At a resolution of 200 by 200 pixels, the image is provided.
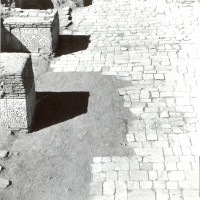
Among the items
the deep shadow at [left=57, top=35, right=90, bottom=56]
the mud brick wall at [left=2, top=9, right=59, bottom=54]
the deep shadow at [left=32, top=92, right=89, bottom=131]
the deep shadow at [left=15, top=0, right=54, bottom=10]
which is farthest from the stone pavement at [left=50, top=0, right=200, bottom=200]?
the deep shadow at [left=15, top=0, right=54, bottom=10]

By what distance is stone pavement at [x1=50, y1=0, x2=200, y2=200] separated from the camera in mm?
7207

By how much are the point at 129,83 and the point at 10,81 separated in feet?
11.4

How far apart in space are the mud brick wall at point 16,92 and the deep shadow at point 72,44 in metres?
3.56

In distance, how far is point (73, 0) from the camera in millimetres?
15211

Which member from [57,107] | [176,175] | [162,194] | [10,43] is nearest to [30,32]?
[10,43]

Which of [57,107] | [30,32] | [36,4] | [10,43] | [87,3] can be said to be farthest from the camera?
[36,4]

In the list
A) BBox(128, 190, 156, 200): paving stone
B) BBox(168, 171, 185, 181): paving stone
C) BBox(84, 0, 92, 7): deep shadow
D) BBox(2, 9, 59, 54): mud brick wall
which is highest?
BBox(2, 9, 59, 54): mud brick wall

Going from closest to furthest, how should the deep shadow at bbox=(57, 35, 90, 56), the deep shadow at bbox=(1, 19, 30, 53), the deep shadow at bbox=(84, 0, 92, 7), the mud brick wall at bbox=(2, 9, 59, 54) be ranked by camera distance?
the mud brick wall at bbox=(2, 9, 59, 54), the deep shadow at bbox=(1, 19, 30, 53), the deep shadow at bbox=(57, 35, 90, 56), the deep shadow at bbox=(84, 0, 92, 7)

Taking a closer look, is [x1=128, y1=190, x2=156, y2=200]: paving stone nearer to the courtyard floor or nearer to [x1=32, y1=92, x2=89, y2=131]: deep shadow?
the courtyard floor

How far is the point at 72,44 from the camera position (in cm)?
1241

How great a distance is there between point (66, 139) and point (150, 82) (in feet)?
10.0

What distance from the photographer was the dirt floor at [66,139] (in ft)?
23.6

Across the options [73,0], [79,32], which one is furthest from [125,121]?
[73,0]

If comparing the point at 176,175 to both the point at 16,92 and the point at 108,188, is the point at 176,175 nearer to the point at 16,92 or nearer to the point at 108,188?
the point at 108,188
